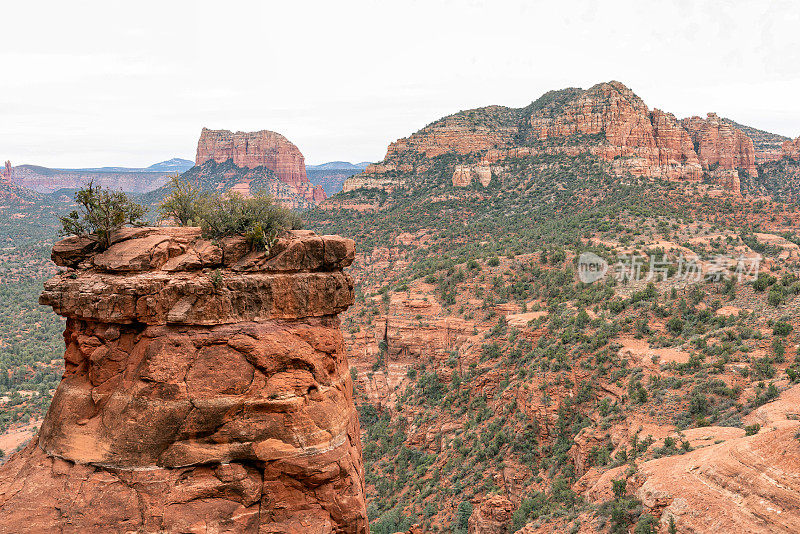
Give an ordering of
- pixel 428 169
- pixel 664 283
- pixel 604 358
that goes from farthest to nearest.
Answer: pixel 428 169
pixel 664 283
pixel 604 358

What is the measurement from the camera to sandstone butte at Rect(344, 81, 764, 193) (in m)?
85.2

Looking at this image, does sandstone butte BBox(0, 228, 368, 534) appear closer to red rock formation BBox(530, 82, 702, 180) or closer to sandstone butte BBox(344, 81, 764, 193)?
sandstone butte BBox(344, 81, 764, 193)

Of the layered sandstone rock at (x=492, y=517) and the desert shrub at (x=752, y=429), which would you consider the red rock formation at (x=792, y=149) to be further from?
the layered sandstone rock at (x=492, y=517)

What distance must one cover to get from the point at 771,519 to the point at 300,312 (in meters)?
14.7

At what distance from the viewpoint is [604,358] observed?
3180 cm

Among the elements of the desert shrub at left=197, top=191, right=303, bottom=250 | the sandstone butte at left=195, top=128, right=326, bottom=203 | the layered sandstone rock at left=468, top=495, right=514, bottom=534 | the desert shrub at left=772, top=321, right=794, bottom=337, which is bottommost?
the layered sandstone rock at left=468, top=495, right=514, bottom=534

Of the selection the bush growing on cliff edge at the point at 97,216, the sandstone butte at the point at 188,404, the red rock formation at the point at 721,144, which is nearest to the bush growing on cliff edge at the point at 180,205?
the bush growing on cliff edge at the point at 97,216

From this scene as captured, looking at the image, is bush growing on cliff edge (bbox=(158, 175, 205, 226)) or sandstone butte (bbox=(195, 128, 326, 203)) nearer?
bush growing on cliff edge (bbox=(158, 175, 205, 226))

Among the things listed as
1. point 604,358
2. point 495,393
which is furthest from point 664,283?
point 495,393

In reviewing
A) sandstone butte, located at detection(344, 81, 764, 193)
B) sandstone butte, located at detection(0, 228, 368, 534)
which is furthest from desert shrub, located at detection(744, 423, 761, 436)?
sandstone butte, located at detection(344, 81, 764, 193)

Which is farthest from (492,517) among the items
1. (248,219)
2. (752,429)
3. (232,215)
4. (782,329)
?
(232,215)

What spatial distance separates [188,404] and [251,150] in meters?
177

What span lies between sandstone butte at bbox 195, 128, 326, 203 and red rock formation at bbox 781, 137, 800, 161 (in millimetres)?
144310

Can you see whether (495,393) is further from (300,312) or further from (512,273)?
(300,312)
